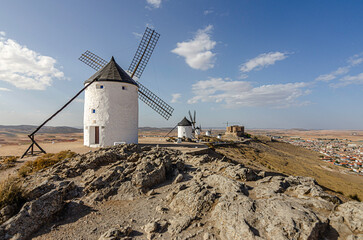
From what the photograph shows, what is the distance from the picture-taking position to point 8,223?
15.5 feet

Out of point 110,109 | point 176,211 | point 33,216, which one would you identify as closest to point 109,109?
point 110,109

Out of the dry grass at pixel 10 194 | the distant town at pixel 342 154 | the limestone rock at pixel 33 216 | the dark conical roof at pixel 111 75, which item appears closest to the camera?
the limestone rock at pixel 33 216

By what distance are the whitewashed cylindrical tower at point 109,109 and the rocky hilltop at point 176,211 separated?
8.39 meters

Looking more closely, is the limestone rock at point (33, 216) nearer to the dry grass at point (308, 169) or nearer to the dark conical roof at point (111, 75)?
the dark conical roof at point (111, 75)

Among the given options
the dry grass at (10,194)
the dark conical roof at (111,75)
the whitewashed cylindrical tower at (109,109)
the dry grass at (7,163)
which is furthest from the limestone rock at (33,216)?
the dark conical roof at (111,75)

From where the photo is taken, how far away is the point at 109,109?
1628 centimetres

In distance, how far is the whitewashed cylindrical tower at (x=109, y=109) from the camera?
16.3 metres

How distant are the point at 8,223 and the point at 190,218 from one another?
516cm

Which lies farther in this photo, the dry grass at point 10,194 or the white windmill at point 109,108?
the white windmill at point 109,108

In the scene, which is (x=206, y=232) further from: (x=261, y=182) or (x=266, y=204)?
(x=261, y=182)

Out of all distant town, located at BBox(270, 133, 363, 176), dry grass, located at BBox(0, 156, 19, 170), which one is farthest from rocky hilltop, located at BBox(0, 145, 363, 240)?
distant town, located at BBox(270, 133, 363, 176)

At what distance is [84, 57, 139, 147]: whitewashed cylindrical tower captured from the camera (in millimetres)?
16281

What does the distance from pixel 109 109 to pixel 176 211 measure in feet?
43.4

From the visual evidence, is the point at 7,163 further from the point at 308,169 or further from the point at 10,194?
the point at 308,169
